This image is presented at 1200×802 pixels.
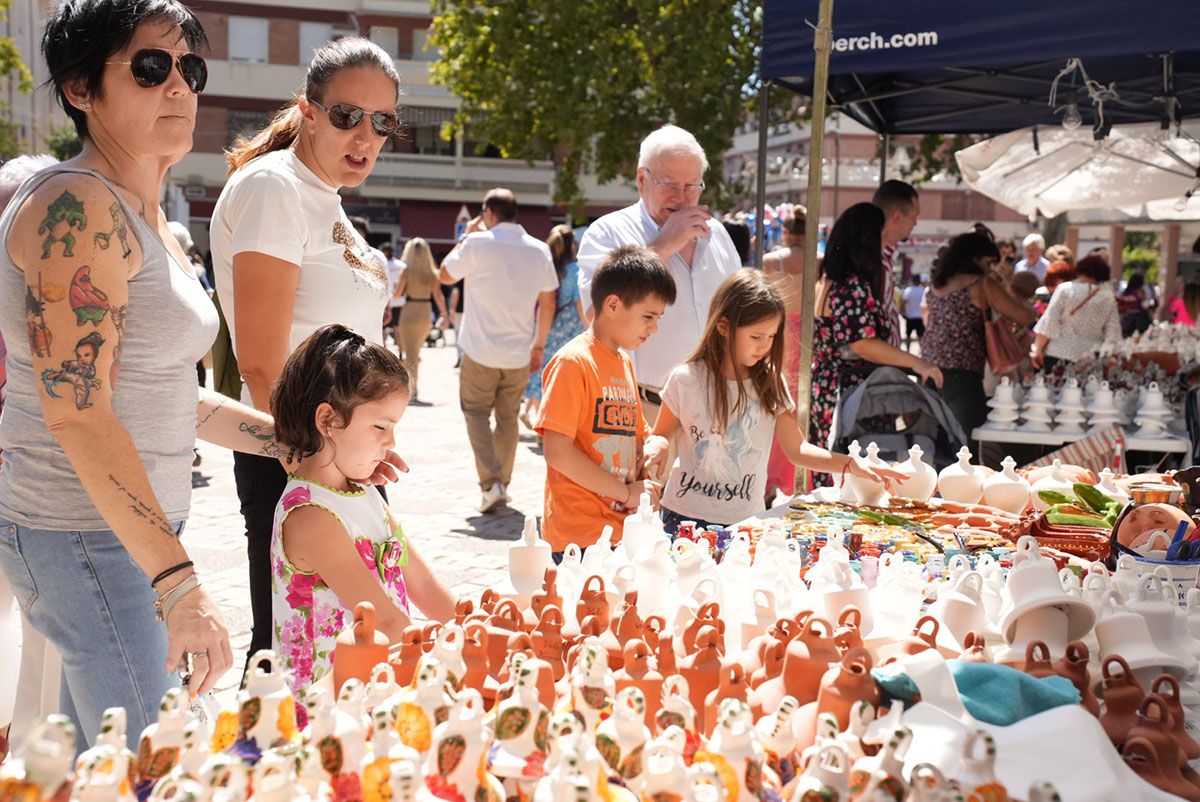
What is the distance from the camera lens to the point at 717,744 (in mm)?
1301

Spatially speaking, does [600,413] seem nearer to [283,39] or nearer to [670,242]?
[670,242]

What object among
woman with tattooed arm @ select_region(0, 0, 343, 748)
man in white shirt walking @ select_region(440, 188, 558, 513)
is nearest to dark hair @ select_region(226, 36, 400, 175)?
woman with tattooed arm @ select_region(0, 0, 343, 748)

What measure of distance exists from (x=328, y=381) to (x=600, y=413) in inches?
47.8

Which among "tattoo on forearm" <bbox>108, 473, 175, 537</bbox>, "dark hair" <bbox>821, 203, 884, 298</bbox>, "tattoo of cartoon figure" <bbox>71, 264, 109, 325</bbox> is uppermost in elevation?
"dark hair" <bbox>821, 203, 884, 298</bbox>

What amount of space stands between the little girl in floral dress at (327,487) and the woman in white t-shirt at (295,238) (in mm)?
303

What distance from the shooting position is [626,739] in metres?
1.28

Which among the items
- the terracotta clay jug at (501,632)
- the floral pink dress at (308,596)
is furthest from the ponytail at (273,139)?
the terracotta clay jug at (501,632)

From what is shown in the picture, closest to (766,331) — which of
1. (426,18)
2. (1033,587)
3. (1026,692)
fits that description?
(1033,587)

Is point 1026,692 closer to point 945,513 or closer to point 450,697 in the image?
point 450,697

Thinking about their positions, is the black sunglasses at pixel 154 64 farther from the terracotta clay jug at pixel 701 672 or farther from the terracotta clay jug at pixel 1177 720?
the terracotta clay jug at pixel 1177 720

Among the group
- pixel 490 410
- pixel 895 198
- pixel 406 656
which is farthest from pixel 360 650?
pixel 490 410

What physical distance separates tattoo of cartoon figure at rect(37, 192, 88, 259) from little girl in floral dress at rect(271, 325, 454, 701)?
0.51 meters

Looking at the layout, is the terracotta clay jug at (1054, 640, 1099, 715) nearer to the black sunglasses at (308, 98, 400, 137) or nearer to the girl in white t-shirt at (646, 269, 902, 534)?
the girl in white t-shirt at (646, 269, 902, 534)

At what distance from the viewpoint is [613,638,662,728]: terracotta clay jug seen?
1.52 m
